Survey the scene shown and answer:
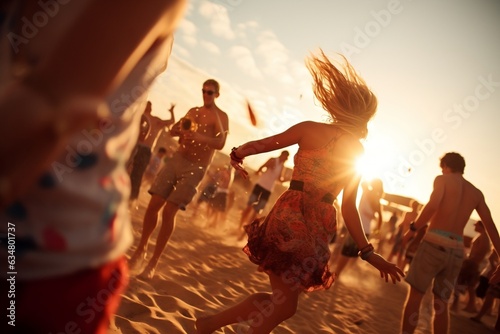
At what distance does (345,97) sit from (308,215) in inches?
39.8

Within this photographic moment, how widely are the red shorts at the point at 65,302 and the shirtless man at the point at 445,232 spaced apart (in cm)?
419

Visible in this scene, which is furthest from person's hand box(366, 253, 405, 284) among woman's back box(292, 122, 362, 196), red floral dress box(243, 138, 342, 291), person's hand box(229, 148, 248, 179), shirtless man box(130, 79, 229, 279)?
shirtless man box(130, 79, 229, 279)

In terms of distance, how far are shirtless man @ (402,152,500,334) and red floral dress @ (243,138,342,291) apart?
7.96ft

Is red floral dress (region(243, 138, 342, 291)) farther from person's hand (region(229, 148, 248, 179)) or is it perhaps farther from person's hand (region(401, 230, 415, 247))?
person's hand (region(401, 230, 415, 247))

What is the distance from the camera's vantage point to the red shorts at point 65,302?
0.66 meters

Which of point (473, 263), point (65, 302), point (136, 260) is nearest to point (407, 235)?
point (136, 260)

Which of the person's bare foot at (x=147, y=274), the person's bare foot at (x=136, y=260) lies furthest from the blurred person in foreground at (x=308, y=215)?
the person's bare foot at (x=136, y=260)

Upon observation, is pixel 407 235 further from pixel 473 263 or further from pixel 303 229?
pixel 473 263

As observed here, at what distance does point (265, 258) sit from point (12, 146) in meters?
1.95

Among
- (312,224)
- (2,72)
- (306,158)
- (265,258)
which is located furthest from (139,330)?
(2,72)

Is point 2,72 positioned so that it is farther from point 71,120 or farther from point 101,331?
point 101,331

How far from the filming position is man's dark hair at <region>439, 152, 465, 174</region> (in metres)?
4.38

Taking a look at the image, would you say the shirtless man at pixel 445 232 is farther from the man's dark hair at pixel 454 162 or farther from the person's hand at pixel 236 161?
the person's hand at pixel 236 161

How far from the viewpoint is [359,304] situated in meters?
6.48
